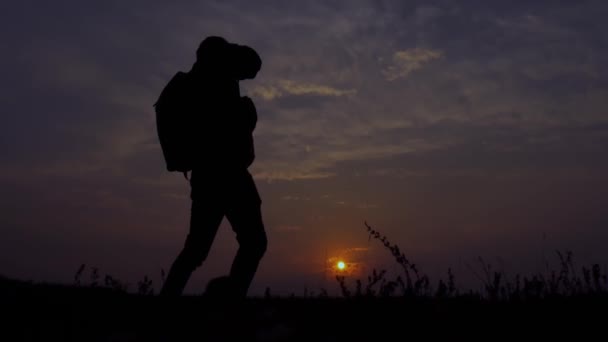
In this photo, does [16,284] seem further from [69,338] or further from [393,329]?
[393,329]

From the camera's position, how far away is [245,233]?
5934 millimetres

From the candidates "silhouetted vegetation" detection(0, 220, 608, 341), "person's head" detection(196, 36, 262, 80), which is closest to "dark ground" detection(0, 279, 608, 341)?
"silhouetted vegetation" detection(0, 220, 608, 341)

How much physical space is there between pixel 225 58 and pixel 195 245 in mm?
1679

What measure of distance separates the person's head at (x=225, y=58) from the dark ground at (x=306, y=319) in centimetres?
205

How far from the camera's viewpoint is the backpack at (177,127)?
19.2 feet

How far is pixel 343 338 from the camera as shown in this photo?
4.23 metres

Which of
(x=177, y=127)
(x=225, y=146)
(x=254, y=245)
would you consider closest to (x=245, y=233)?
(x=254, y=245)

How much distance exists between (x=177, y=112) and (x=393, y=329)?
274 cm

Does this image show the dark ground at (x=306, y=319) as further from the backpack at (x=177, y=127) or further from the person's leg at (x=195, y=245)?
the backpack at (x=177, y=127)

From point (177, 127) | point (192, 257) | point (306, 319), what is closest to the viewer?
point (306, 319)

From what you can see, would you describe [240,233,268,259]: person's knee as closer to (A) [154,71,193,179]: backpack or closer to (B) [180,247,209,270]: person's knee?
(B) [180,247,209,270]: person's knee

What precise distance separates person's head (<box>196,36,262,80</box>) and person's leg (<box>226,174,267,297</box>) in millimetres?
974

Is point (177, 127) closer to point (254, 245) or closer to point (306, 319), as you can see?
point (254, 245)

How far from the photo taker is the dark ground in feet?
13.9
